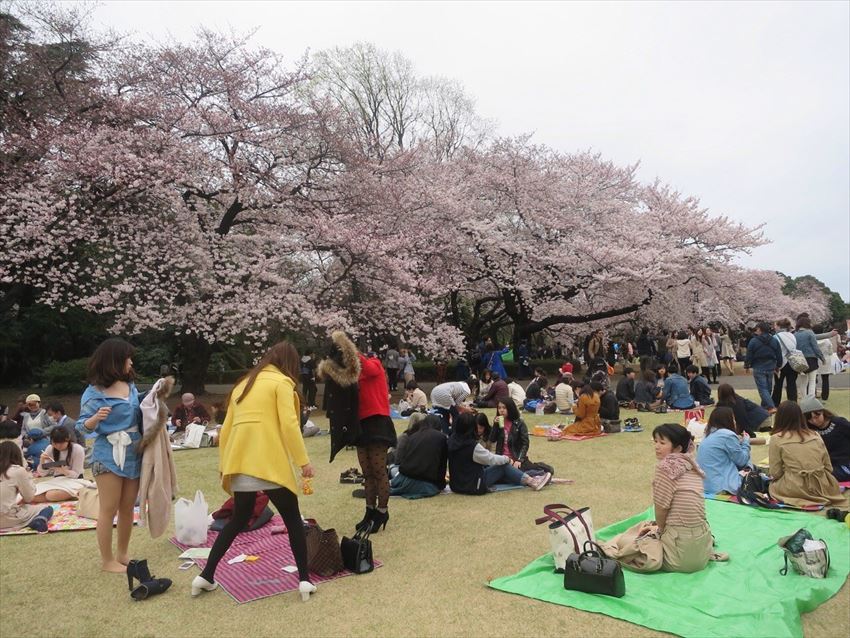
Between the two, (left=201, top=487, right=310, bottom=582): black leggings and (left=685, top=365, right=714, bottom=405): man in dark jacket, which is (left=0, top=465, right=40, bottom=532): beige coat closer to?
(left=201, top=487, right=310, bottom=582): black leggings

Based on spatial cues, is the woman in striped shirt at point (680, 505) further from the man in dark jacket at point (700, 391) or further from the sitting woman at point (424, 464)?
the man in dark jacket at point (700, 391)

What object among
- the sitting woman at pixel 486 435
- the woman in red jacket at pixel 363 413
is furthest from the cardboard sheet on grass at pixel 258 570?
the sitting woman at pixel 486 435

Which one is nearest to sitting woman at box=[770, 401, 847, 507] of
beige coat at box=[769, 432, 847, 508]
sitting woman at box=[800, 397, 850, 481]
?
beige coat at box=[769, 432, 847, 508]

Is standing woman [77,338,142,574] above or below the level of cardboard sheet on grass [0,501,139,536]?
above

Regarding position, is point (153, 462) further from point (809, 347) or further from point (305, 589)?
point (809, 347)

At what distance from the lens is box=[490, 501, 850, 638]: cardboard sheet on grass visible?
3467 mm

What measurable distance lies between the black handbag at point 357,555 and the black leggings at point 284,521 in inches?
19.6

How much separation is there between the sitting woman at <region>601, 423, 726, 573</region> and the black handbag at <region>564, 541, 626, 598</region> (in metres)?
0.40

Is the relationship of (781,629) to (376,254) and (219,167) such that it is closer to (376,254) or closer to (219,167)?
(376,254)

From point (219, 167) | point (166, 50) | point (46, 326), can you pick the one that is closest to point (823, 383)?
point (219, 167)

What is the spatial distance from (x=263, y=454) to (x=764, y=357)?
966 centimetres

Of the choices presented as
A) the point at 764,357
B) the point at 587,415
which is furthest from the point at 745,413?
the point at 764,357

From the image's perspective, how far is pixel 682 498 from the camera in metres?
4.21

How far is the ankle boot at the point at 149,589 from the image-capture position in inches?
159
